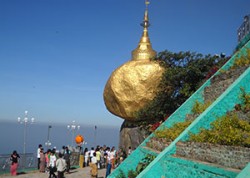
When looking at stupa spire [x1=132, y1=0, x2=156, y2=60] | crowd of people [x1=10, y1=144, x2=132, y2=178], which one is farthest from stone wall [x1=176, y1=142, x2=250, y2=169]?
stupa spire [x1=132, y1=0, x2=156, y2=60]

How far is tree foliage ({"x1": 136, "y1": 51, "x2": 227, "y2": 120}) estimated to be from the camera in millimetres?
16475

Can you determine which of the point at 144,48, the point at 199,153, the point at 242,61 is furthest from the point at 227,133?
the point at 144,48

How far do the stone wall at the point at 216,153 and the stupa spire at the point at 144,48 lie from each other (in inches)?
699

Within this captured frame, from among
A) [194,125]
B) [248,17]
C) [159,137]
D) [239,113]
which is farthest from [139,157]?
[248,17]

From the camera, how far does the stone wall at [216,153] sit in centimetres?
482

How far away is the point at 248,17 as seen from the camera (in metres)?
12.8

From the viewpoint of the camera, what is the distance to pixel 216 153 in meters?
5.38

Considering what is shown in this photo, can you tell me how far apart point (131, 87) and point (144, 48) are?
483 centimetres

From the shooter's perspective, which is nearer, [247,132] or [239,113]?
[247,132]

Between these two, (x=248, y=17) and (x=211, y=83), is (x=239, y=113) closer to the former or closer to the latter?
(x=211, y=83)

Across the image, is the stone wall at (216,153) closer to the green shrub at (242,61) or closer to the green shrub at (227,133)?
the green shrub at (227,133)

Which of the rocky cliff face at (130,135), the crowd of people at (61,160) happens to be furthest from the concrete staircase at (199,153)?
the rocky cliff face at (130,135)

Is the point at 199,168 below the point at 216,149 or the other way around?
below

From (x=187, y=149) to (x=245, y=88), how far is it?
6.08ft
